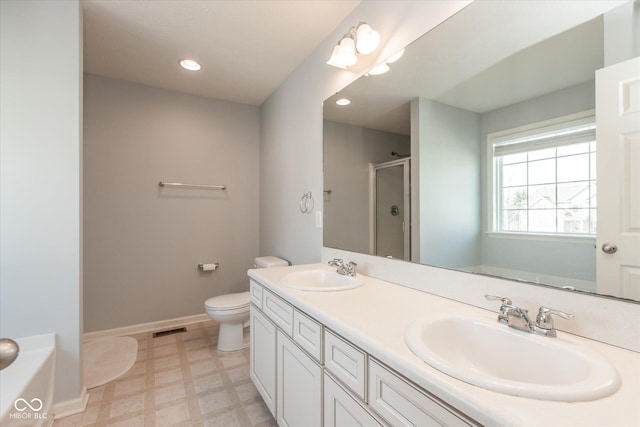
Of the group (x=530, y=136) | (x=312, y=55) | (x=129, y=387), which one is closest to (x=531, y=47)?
(x=530, y=136)

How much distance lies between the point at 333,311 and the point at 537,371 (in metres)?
0.62

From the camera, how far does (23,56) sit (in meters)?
1.54

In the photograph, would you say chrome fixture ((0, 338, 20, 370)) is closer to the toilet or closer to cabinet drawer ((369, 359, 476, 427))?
cabinet drawer ((369, 359, 476, 427))

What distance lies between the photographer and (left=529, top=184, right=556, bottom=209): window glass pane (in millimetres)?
925

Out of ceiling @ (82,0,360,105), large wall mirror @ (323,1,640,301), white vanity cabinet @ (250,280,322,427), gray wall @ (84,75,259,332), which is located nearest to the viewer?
large wall mirror @ (323,1,640,301)

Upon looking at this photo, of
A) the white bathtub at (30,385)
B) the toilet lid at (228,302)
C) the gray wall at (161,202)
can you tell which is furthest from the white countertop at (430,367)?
the gray wall at (161,202)

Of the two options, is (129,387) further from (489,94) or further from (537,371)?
(489,94)

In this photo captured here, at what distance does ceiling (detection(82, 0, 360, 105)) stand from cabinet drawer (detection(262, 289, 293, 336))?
5.68 ft

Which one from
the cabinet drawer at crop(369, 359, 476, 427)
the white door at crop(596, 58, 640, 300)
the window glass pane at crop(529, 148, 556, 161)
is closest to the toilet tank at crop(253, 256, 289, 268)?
the cabinet drawer at crop(369, 359, 476, 427)

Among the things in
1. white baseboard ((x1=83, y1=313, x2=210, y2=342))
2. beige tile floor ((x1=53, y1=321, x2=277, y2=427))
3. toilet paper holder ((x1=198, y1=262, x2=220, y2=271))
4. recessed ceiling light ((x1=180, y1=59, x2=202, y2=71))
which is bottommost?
beige tile floor ((x1=53, y1=321, x2=277, y2=427))

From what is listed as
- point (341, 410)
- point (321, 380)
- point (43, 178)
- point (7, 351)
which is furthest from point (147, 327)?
point (7, 351)

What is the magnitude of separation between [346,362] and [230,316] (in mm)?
1600

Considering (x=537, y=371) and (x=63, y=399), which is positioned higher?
(x=537, y=371)

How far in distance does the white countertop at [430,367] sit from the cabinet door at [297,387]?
209 mm
